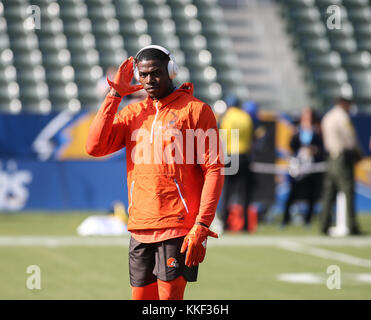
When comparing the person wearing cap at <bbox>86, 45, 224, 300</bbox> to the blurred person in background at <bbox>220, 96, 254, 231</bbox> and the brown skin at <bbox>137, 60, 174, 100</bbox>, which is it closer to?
the brown skin at <bbox>137, 60, 174, 100</bbox>

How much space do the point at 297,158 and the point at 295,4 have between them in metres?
10.5

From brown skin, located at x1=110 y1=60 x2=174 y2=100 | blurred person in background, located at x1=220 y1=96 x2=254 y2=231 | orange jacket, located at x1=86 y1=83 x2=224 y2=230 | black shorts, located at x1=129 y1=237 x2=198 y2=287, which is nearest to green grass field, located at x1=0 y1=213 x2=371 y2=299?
blurred person in background, located at x1=220 y1=96 x2=254 y2=231

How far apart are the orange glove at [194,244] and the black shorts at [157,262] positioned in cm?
8

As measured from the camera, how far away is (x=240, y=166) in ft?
43.5

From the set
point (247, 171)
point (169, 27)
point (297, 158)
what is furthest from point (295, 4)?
point (247, 171)

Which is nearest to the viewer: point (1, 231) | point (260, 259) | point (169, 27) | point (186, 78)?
point (260, 259)

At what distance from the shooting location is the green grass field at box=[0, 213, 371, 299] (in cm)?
762

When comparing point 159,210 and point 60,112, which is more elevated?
point 60,112

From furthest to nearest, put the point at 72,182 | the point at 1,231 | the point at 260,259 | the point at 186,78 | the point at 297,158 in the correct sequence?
1. the point at 186,78
2. the point at 72,182
3. the point at 297,158
4. the point at 1,231
5. the point at 260,259

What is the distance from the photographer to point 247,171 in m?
13.4

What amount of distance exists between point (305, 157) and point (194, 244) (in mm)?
11233

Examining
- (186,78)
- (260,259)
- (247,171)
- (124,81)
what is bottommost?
(260,259)

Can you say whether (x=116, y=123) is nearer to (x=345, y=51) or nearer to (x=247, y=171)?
(x=247, y=171)
